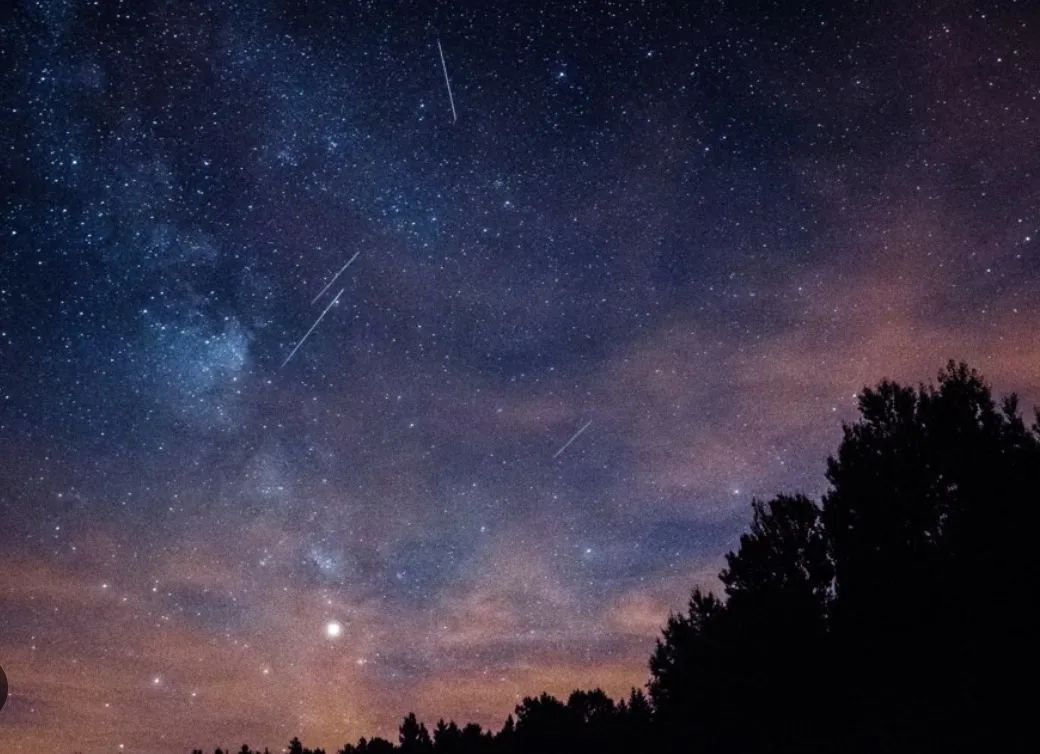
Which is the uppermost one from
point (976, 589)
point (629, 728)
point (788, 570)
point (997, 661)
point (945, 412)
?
point (945, 412)

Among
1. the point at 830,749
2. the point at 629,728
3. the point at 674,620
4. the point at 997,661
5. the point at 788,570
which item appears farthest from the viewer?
the point at 629,728

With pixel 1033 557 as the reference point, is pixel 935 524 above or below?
above

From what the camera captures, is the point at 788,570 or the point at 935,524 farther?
the point at 788,570

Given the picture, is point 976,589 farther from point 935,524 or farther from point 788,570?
point 788,570

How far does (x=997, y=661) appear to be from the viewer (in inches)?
590

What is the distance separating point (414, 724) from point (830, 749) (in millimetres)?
45405

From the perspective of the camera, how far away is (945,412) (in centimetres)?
1908

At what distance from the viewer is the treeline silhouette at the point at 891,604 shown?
603 inches

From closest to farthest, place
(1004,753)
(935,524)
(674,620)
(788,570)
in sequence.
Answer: (1004,753), (935,524), (788,570), (674,620)

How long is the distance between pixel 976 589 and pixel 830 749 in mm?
6965

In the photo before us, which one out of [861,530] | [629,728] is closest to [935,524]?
[861,530]

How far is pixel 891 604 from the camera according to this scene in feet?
59.5

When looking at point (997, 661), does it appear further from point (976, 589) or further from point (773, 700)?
point (773, 700)

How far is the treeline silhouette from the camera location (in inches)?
603
